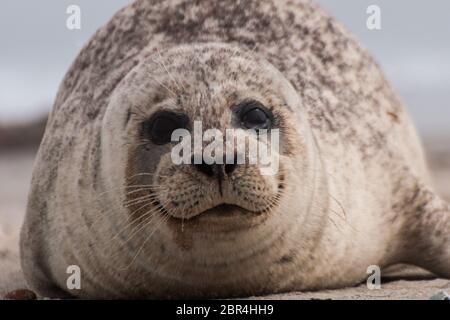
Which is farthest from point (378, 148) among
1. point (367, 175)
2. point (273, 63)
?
point (273, 63)

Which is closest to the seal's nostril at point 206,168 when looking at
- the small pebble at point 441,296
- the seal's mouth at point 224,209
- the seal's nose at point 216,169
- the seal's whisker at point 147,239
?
the seal's nose at point 216,169

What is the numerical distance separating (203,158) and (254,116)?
55 cm

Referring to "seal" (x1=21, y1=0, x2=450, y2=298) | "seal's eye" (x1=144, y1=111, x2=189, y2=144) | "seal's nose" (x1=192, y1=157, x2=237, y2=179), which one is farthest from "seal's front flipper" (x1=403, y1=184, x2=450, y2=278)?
"seal's nose" (x1=192, y1=157, x2=237, y2=179)

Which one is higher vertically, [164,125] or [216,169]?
[164,125]

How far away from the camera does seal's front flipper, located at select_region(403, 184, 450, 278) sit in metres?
6.32

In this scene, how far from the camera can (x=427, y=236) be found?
635 centimetres

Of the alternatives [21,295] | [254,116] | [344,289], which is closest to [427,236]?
[344,289]

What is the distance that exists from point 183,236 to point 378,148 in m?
1.89

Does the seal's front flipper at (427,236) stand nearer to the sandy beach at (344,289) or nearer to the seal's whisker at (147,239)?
the sandy beach at (344,289)

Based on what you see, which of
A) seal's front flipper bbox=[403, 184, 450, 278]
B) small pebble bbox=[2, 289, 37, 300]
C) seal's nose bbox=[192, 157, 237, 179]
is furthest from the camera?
seal's front flipper bbox=[403, 184, 450, 278]

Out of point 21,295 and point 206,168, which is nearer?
point 206,168

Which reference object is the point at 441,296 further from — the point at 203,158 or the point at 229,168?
the point at 203,158

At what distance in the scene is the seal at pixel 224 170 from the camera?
4.98m

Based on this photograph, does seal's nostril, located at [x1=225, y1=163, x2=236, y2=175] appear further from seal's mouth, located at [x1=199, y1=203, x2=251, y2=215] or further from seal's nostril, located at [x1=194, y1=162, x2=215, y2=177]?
seal's mouth, located at [x1=199, y1=203, x2=251, y2=215]
